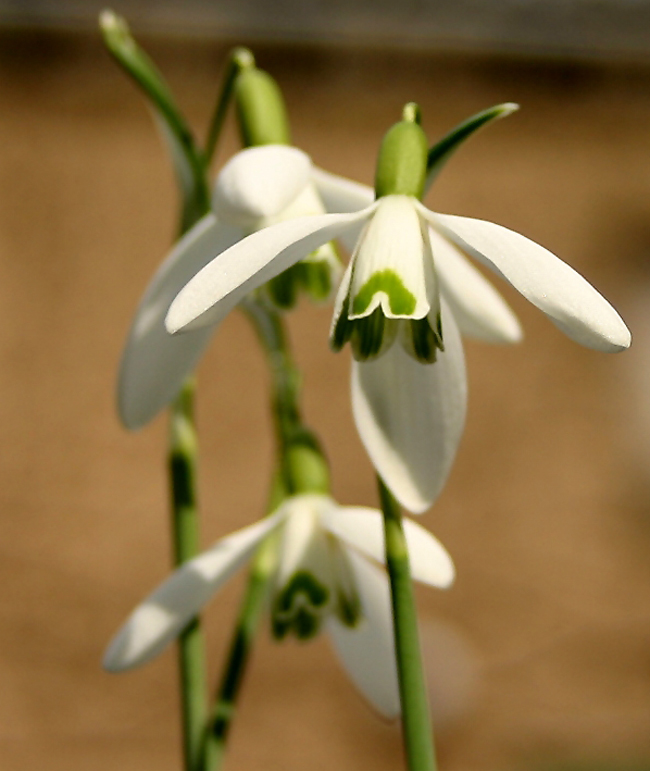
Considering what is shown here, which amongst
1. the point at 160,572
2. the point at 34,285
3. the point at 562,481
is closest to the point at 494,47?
the point at 562,481

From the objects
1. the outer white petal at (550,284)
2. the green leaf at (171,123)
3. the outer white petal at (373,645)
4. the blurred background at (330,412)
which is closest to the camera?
the outer white petal at (550,284)

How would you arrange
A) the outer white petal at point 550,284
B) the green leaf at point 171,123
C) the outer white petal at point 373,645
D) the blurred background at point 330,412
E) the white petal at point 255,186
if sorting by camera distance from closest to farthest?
the outer white petal at point 550,284, the white petal at point 255,186, the green leaf at point 171,123, the outer white petal at point 373,645, the blurred background at point 330,412

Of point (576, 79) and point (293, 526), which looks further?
point (576, 79)

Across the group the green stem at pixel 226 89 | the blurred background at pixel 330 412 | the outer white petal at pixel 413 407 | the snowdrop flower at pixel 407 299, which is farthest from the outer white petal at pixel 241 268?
the blurred background at pixel 330 412

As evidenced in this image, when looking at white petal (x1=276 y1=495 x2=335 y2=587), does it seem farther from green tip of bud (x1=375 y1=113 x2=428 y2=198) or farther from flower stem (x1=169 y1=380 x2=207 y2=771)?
green tip of bud (x1=375 y1=113 x2=428 y2=198)

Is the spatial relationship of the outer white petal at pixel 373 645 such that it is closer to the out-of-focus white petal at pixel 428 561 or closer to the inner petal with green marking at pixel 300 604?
the inner petal with green marking at pixel 300 604

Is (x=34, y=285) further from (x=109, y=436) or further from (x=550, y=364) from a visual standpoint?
(x=550, y=364)

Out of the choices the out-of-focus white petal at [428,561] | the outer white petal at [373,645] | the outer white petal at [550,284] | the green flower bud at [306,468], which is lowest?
the outer white petal at [373,645]

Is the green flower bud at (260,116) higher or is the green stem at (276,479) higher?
the green flower bud at (260,116)
